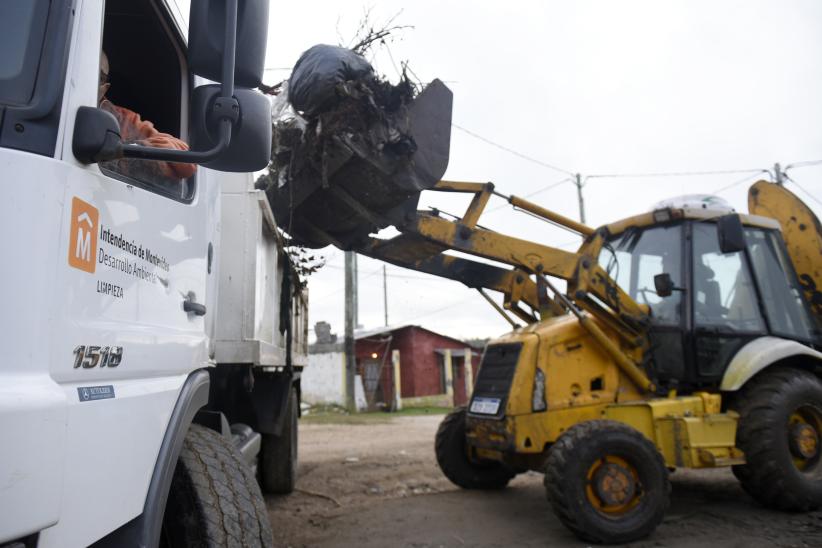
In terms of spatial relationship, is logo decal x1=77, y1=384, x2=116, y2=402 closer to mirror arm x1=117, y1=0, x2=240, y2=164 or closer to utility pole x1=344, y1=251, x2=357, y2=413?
mirror arm x1=117, y1=0, x2=240, y2=164

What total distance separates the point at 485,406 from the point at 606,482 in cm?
126

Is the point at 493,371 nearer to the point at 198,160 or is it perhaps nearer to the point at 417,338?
the point at 198,160

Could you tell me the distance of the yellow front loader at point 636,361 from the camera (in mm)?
4688

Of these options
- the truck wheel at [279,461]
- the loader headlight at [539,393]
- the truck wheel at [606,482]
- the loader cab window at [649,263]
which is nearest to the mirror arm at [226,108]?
the truck wheel at [606,482]

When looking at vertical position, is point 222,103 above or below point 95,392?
above

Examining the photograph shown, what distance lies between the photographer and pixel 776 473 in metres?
5.07

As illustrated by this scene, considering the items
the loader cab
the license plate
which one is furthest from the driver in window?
the loader cab

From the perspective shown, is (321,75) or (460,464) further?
(460,464)

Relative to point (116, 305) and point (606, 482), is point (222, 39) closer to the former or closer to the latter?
point (116, 305)

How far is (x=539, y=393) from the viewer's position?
5301 mm

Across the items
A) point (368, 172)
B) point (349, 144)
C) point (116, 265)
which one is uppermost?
point (349, 144)

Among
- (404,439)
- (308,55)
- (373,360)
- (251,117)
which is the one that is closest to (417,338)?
(373,360)

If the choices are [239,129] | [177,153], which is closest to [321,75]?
[239,129]

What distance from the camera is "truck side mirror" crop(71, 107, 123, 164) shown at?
1.64 meters
